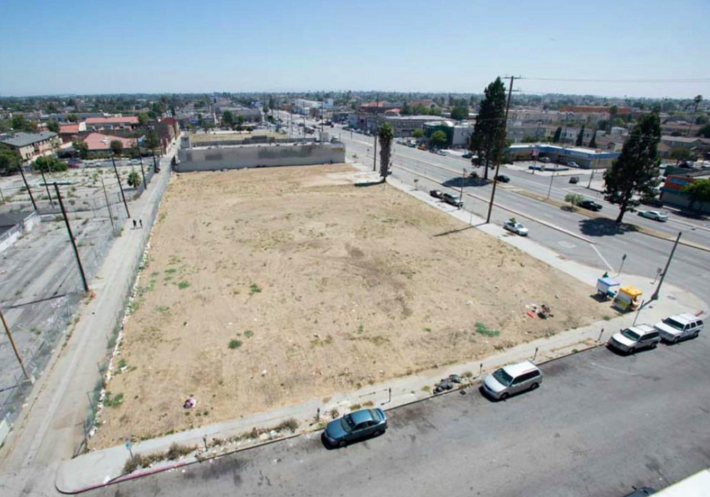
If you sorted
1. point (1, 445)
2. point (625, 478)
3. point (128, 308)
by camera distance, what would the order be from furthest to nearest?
point (128, 308) → point (1, 445) → point (625, 478)

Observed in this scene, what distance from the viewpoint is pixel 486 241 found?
123ft

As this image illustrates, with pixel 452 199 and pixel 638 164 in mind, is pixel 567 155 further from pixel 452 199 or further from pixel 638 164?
pixel 452 199

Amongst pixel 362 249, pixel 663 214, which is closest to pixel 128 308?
pixel 362 249

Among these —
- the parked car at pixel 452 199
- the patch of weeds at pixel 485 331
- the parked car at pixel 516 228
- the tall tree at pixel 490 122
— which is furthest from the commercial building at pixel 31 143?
the patch of weeds at pixel 485 331

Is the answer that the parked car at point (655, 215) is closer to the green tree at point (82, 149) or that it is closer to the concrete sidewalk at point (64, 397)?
the concrete sidewalk at point (64, 397)

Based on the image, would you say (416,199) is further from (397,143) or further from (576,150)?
(397,143)

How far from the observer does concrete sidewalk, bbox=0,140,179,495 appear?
1414 centimetres

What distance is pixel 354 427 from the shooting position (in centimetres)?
1505

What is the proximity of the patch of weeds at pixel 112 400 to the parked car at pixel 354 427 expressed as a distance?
999 cm

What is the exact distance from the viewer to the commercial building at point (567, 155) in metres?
73.3

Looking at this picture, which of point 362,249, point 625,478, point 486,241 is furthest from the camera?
point 486,241

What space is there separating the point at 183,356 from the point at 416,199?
39.4m

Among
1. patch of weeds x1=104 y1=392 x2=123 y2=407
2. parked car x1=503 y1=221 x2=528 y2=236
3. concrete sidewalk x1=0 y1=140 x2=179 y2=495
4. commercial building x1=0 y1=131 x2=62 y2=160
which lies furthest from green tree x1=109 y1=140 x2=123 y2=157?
parked car x1=503 y1=221 x2=528 y2=236

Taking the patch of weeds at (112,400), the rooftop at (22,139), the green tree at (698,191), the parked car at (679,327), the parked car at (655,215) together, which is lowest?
the parked car at (655,215)
